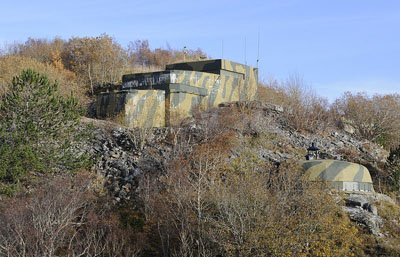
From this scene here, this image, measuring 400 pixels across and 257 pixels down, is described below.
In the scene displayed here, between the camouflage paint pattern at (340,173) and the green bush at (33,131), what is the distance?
9.74 m

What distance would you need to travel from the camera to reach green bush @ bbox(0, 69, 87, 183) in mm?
20062

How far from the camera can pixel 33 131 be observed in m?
20.5

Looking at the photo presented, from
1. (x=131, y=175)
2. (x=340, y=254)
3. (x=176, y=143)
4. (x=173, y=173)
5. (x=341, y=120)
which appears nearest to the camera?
(x=340, y=254)

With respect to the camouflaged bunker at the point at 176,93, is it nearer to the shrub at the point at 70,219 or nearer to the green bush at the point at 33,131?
the green bush at the point at 33,131

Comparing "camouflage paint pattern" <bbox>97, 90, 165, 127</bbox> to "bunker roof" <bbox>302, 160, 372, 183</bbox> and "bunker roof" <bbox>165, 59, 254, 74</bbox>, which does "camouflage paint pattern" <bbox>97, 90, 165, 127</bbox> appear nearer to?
"bunker roof" <bbox>165, 59, 254, 74</bbox>

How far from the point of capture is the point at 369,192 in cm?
2125

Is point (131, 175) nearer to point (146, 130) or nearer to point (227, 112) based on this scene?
point (146, 130)

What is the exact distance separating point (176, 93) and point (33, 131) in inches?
438

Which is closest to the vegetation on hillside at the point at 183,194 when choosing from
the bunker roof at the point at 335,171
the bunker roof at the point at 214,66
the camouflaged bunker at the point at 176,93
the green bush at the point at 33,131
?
the green bush at the point at 33,131

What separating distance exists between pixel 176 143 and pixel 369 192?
8.93 m

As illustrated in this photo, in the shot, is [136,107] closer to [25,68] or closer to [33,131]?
A: [33,131]

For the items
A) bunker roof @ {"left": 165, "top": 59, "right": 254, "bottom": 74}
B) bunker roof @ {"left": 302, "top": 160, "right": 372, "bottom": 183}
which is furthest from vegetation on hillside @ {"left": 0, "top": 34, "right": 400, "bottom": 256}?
bunker roof @ {"left": 165, "top": 59, "right": 254, "bottom": 74}

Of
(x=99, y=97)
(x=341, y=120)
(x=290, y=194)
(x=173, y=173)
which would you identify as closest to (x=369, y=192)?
(x=290, y=194)

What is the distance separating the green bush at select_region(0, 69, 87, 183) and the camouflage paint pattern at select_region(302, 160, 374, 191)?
9739mm
